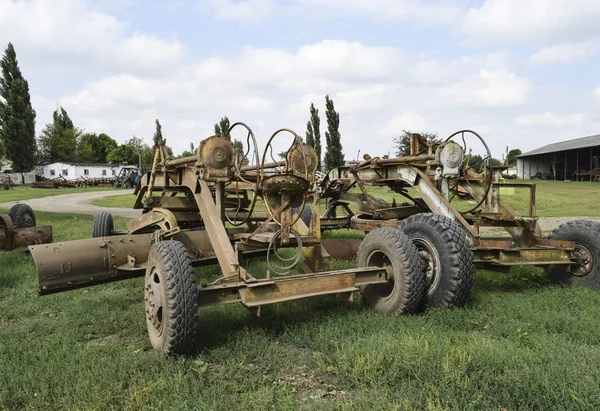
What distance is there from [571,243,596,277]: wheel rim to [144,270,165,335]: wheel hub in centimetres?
503

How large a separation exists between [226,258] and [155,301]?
785mm

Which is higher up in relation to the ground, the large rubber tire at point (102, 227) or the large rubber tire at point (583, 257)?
the large rubber tire at point (102, 227)

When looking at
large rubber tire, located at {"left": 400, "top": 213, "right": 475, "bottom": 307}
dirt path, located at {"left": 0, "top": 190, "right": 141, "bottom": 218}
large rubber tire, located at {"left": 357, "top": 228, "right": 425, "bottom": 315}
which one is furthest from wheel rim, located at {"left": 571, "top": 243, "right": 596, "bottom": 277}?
dirt path, located at {"left": 0, "top": 190, "right": 141, "bottom": 218}

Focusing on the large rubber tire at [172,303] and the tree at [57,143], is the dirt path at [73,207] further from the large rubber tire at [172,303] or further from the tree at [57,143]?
the tree at [57,143]

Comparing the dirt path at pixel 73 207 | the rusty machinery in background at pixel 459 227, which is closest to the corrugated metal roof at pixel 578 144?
the dirt path at pixel 73 207

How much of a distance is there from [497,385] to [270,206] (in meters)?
2.58

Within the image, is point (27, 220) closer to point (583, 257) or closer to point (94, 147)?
point (583, 257)

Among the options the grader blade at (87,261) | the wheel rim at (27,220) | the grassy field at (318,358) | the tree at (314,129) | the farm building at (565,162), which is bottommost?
the grassy field at (318,358)

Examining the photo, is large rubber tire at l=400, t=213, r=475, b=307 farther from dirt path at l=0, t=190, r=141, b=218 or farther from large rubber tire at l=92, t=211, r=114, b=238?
dirt path at l=0, t=190, r=141, b=218

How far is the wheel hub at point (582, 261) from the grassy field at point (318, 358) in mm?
448

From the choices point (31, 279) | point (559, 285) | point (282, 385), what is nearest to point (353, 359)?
point (282, 385)

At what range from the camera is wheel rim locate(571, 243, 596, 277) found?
6051mm

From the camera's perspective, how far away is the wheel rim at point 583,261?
6051mm

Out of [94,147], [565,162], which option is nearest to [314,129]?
[565,162]
